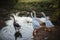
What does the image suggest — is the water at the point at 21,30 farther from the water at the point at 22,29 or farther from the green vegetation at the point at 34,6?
the green vegetation at the point at 34,6

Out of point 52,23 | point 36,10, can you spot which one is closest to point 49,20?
point 52,23

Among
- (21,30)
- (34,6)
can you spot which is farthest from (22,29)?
(34,6)

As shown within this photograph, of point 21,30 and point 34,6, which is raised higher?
point 34,6

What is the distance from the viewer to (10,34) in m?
1.68

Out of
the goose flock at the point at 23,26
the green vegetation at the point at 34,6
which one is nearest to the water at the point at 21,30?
the goose flock at the point at 23,26

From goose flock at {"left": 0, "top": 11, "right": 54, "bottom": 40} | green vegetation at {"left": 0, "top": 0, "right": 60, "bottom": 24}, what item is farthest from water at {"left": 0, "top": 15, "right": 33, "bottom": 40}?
green vegetation at {"left": 0, "top": 0, "right": 60, "bottom": 24}

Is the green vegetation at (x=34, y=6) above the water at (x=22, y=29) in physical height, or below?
above

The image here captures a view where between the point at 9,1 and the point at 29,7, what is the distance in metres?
0.24

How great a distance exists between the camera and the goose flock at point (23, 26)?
1.68 metres

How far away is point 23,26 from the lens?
170 centimetres

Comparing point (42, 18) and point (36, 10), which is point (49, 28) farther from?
point (36, 10)

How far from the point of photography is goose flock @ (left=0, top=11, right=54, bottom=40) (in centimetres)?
168

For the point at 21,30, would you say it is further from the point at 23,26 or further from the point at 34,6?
the point at 34,6

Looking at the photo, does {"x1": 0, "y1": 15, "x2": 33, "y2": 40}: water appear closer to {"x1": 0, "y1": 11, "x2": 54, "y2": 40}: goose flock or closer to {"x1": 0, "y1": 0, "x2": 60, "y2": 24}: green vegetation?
{"x1": 0, "y1": 11, "x2": 54, "y2": 40}: goose flock
